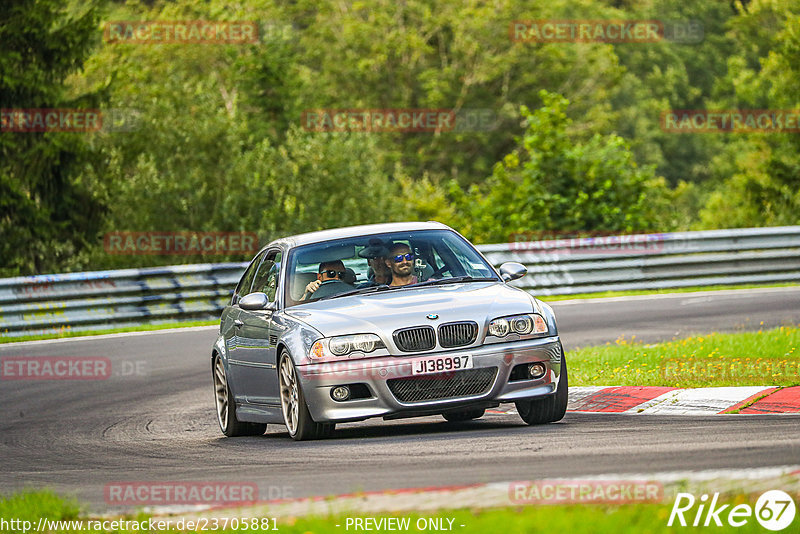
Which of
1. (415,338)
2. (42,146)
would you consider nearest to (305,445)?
(415,338)

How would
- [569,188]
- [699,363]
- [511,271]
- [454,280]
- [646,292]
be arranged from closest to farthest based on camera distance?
[454,280], [511,271], [699,363], [646,292], [569,188]

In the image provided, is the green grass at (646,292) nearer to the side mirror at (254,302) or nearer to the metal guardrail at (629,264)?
the metal guardrail at (629,264)

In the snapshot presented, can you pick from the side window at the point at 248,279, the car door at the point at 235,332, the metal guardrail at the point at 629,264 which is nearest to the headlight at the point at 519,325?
the car door at the point at 235,332

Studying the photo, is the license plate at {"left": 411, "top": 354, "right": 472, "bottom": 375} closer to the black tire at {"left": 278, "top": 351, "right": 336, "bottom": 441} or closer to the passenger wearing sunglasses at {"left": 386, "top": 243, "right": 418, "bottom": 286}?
the black tire at {"left": 278, "top": 351, "right": 336, "bottom": 441}

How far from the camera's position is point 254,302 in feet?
33.7

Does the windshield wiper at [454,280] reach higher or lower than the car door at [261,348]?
higher

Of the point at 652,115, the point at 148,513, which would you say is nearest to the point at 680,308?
the point at 148,513

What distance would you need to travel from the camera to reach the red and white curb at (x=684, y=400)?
9.73m

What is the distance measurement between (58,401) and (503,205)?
19.4 meters

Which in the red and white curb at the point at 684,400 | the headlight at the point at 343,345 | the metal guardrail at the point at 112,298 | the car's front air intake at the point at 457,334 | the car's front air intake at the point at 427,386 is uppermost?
the car's front air intake at the point at 457,334

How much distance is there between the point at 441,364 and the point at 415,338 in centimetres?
25

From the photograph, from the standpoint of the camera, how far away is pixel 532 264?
2331 centimetres

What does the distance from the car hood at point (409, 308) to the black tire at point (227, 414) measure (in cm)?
146

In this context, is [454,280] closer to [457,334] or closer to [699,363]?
[457,334]
